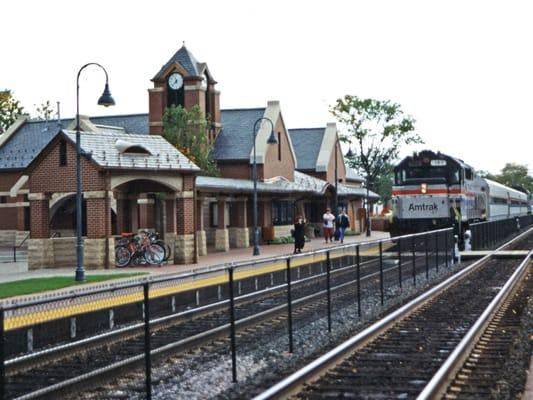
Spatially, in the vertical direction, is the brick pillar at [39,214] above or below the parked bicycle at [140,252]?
above

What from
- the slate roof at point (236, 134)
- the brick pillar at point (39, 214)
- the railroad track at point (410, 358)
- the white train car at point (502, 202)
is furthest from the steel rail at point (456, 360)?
the slate roof at point (236, 134)

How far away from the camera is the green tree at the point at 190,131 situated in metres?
51.9

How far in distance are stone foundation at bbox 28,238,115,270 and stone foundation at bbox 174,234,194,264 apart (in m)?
2.49

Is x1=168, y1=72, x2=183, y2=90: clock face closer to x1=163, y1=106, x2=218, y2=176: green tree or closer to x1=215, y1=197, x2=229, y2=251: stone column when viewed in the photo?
x1=163, y1=106, x2=218, y2=176: green tree

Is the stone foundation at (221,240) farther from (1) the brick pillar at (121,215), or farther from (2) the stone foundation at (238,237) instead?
(1) the brick pillar at (121,215)

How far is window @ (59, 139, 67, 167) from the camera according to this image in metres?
30.3

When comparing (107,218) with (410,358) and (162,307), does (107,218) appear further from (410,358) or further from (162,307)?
(410,358)

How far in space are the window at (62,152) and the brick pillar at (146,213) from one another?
590 inches

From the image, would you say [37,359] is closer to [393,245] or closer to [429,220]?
[393,245]

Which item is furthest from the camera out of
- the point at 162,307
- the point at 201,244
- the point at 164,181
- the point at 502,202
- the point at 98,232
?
the point at 502,202

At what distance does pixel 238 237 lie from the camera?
4791 cm

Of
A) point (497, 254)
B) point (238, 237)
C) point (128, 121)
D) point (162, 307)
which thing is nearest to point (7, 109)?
point (128, 121)

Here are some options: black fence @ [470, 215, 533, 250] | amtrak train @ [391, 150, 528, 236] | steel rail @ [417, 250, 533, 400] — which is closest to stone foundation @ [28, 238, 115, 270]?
amtrak train @ [391, 150, 528, 236]

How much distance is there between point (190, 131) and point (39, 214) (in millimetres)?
22524
